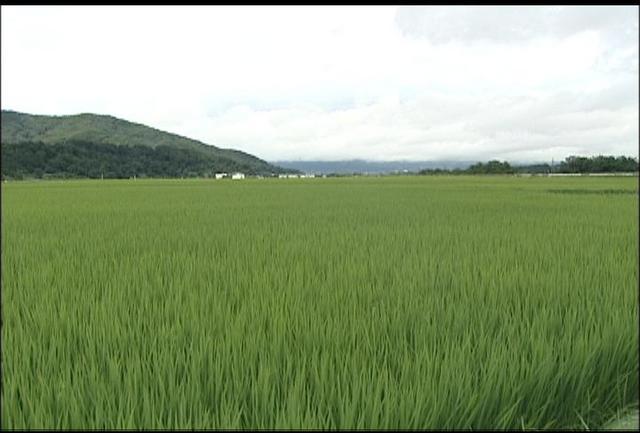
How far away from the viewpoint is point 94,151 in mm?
61469

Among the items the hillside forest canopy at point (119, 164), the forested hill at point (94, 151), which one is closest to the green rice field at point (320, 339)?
the forested hill at point (94, 151)

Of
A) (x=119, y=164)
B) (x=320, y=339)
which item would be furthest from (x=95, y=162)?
(x=320, y=339)

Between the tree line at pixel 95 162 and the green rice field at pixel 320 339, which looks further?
the tree line at pixel 95 162

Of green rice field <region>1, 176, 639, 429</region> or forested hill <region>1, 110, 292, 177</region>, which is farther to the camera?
forested hill <region>1, 110, 292, 177</region>

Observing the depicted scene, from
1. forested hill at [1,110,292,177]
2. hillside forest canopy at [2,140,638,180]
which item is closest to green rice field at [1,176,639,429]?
forested hill at [1,110,292,177]

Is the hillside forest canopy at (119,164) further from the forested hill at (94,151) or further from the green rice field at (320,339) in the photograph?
the green rice field at (320,339)

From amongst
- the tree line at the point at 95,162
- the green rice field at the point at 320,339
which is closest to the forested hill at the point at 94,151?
the tree line at the point at 95,162

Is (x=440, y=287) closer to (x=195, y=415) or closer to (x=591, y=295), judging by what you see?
(x=591, y=295)

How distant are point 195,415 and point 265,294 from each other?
150 cm

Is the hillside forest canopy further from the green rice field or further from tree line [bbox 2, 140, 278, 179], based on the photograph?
the green rice field

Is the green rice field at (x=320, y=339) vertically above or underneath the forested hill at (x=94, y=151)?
underneath

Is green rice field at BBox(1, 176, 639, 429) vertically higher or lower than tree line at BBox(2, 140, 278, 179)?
lower

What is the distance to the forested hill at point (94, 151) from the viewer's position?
5375cm

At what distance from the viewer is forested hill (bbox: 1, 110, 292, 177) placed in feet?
176
